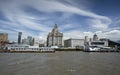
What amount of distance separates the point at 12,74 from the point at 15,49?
105747 millimetres

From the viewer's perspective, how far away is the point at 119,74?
2277cm

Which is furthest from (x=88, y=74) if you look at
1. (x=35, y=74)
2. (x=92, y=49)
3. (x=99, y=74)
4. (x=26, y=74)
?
(x=92, y=49)

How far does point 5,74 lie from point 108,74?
16560 millimetres

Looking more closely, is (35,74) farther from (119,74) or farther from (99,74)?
(119,74)

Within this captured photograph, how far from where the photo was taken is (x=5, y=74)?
22.4m

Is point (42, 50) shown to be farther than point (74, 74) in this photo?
Yes

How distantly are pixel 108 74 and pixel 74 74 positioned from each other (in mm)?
5535

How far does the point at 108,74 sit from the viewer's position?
2302 cm

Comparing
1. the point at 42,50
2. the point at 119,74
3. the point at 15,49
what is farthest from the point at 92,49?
the point at 119,74

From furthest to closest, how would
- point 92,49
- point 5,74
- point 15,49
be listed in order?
point 92,49 → point 15,49 → point 5,74

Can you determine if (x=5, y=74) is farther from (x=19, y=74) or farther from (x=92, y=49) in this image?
(x=92, y=49)

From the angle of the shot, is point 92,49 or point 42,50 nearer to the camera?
point 42,50

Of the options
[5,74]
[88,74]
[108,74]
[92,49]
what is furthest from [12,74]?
[92,49]

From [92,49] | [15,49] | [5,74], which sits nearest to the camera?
[5,74]
